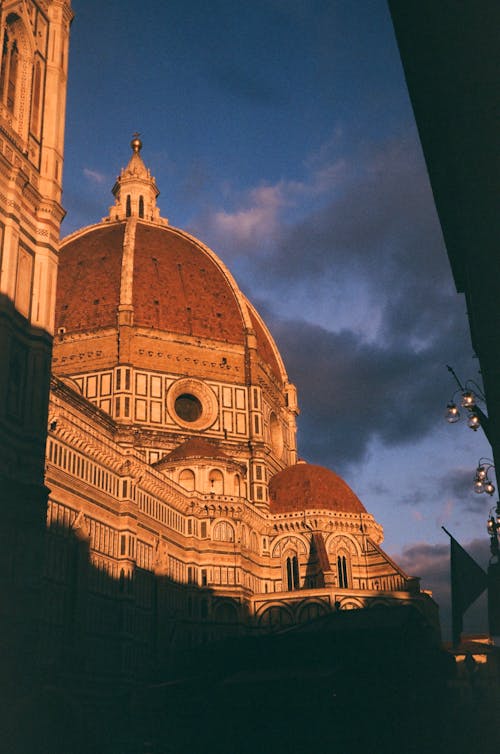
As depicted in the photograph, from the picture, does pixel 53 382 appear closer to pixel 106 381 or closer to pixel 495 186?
pixel 106 381

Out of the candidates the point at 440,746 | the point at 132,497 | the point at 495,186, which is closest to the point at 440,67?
the point at 495,186

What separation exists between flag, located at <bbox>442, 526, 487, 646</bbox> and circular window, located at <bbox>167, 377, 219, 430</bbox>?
4785 centimetres

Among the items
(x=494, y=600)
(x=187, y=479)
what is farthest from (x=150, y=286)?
(x=494, y=600)

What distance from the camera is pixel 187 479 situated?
59406 millimetres

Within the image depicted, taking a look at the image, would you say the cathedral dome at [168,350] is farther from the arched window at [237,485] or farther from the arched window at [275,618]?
the arched window at [275,618]

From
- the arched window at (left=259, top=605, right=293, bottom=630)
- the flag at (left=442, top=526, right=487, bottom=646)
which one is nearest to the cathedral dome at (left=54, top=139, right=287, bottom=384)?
the arched window at (left=259, top=605, right=293, bottom=630)

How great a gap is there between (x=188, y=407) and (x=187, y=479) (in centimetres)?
1098

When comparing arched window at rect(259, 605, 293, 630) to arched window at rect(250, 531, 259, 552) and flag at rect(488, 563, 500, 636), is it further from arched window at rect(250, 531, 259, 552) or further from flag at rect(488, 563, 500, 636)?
flag at rect(488, 563, 500, 636)

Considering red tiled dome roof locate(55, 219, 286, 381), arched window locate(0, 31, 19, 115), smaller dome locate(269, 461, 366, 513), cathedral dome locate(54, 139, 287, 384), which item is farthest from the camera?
red tiled dome roof locate(55, 219, 286, 381)

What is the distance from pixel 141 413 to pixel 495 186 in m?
55.3

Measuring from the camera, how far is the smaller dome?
6506 cm

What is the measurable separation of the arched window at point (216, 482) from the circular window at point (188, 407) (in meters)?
9.22

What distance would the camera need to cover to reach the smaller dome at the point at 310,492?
6506 cm

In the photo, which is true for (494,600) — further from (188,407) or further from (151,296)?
(151,296)
